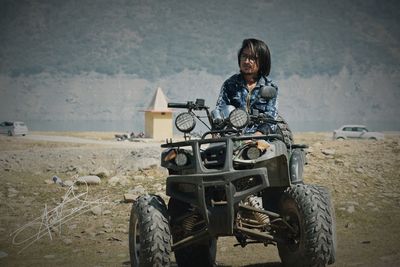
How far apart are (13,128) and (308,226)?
54.4 meters

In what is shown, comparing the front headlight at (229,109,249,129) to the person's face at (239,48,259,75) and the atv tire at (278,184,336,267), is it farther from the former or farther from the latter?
the person's face at (239,48,259,75)

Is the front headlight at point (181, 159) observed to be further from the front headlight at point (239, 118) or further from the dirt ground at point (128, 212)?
the dirt ground at point (128, 212)

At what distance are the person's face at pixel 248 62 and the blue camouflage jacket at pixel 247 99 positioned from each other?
0.11 m

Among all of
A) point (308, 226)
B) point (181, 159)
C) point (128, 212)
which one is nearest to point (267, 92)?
point (181, 159)

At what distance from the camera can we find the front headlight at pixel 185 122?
207 inches

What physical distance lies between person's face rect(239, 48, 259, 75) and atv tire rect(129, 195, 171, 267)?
5.51 ft

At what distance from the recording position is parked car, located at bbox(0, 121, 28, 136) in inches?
2174

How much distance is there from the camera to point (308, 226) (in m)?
4.75

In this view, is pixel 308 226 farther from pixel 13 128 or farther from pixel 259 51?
pixel 13 128

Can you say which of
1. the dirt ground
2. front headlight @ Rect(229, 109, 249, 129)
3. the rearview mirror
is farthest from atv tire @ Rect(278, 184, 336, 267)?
the dirt ground

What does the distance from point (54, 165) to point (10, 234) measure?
11.9 metres

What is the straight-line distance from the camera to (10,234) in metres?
9.49

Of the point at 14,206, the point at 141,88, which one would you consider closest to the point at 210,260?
the point at 14,206

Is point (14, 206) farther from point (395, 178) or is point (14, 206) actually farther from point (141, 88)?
point (141, 88)
